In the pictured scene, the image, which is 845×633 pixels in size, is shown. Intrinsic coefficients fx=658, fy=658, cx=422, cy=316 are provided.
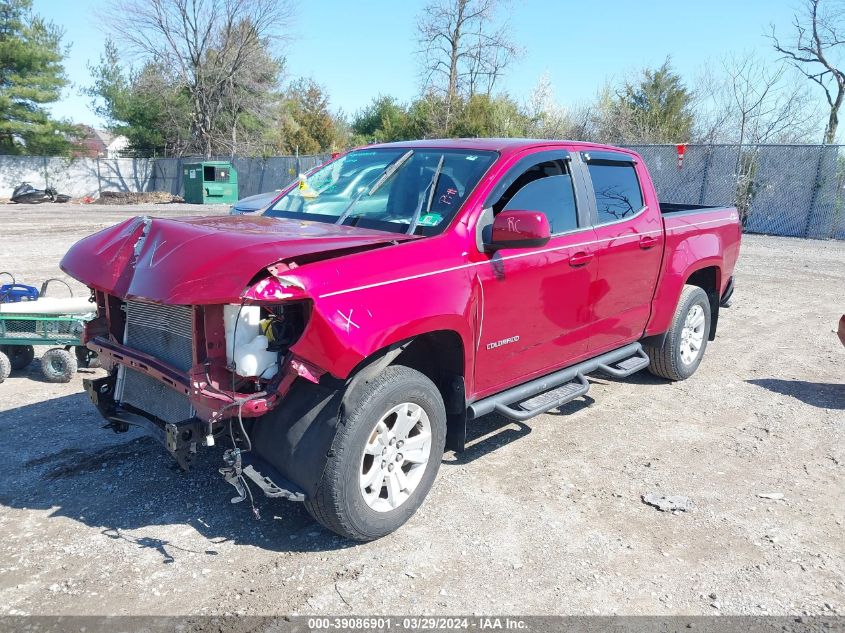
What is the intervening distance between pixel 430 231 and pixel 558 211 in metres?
1.17

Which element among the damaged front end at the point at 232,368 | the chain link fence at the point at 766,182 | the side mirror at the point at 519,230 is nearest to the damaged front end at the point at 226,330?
the damaged front end at the point at 232,368

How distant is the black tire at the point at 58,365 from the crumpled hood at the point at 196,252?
220 centimetres

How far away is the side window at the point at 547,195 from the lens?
4.20m

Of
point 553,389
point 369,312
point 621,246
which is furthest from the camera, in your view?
point 621,246

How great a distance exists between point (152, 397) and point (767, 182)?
65.0ft

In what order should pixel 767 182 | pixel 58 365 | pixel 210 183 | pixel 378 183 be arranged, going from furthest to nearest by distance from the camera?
pixel 210 183, pixel 767 182, pixel 58 365, pixel 378 183

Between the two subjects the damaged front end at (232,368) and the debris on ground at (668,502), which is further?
the debris on ground at (668,502)

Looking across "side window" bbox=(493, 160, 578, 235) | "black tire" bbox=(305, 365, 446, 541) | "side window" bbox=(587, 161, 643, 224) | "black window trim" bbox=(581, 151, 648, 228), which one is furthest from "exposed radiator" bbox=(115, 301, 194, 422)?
"side window" bbox=(587, 161, 643, 224)

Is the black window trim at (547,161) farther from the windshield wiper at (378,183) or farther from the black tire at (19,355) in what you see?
the black tire at (19,355)

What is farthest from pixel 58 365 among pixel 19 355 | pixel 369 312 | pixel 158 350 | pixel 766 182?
pixel 766 182

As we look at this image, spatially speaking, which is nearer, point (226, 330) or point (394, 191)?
point (226, 330)

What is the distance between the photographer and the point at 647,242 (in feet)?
17.2

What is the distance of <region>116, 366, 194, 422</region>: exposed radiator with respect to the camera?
3.44m

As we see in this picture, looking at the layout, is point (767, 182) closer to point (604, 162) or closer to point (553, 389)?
point (604, 162)
